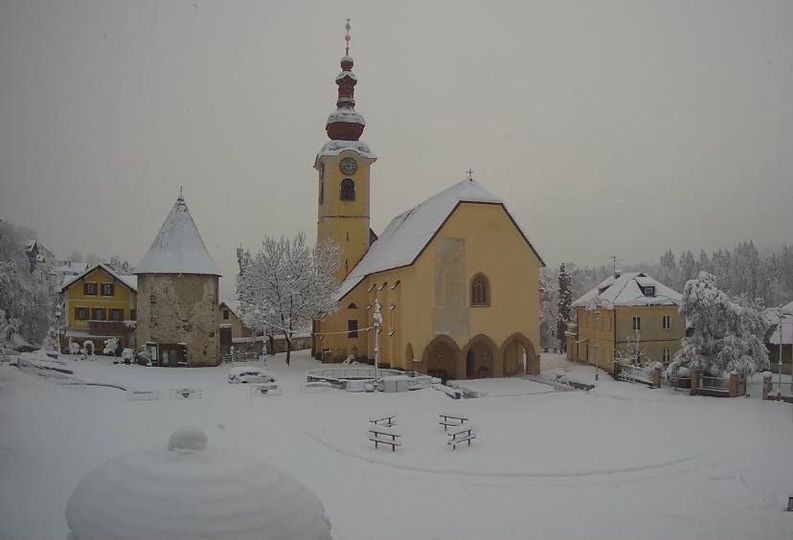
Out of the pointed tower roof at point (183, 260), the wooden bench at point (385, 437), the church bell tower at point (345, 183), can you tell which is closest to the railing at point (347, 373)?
the pointed tower roof at point (183, 260)

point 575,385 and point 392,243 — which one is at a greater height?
point 392,243

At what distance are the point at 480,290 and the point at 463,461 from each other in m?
12.6

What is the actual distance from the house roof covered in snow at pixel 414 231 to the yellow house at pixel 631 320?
4.40 meters

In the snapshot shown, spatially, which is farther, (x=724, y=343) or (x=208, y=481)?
(x=724, y=343)

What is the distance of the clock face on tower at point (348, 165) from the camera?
31531 mm

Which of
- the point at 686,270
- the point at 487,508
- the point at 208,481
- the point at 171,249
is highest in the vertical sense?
the point at 171,249

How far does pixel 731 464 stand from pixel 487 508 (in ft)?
12.8

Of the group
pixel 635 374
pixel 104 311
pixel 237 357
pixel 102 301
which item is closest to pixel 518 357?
pixel 635 374

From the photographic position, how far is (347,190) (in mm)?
32094

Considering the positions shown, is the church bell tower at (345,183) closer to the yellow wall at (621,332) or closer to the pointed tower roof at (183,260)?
the pointed tower roof at (183,260)

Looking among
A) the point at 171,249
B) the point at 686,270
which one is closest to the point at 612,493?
the point at 686,270

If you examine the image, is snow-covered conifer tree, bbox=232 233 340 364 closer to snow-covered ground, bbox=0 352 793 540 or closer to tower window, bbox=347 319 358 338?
tower window, bbox=347 319 358 338

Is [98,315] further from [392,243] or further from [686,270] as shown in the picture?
[686,270]

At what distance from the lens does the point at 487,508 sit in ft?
23.5
